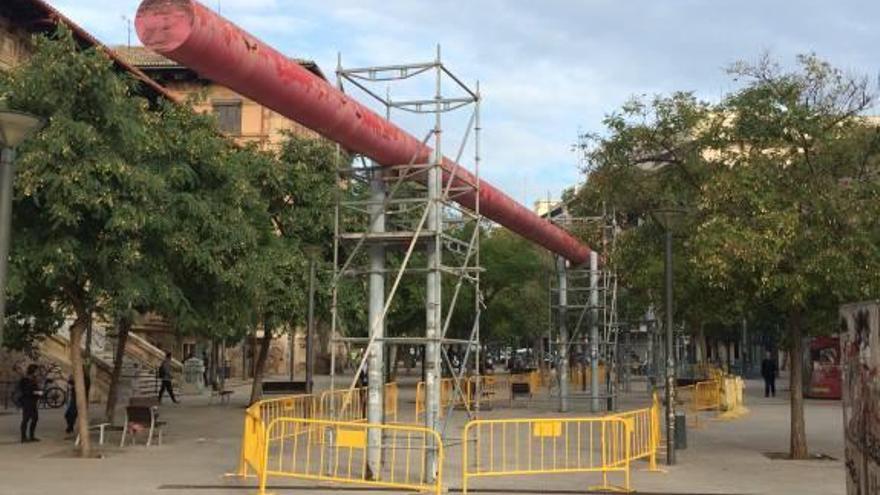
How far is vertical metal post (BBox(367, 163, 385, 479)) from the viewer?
1318 cm

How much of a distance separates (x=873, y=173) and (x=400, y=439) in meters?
9.43

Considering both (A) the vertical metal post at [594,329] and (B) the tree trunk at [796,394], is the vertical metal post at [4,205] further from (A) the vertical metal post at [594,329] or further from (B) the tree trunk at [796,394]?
(A) the vertical metal post at [594,329]

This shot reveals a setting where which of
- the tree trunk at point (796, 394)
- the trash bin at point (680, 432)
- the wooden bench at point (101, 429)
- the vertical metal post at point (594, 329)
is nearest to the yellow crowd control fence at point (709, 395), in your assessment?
the vertical metal post at point (594, 329)

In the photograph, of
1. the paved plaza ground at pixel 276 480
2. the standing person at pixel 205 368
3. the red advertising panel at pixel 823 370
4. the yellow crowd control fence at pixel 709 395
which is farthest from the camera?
the standing person at pixel 205 368

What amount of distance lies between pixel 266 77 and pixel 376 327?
16.1 feet

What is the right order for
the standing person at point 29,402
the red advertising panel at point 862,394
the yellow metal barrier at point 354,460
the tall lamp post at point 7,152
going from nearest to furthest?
the red advertising panel at point 862,394, the tall lamp post at point 7,152, the yellow metal barrier at point 354,460, the standing person at point 29,402

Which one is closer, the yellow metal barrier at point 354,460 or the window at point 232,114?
the yellow metal barrier at point 354,460

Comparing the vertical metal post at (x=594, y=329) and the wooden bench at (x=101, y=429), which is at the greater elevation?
the vertical metal post at (x=594, y=329)

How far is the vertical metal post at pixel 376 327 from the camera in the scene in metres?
13.2

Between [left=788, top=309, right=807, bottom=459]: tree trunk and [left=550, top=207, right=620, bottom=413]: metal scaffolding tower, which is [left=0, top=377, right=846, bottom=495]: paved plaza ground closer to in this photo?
[left=788, top=309, right=807, bottom=459]: tree trunk

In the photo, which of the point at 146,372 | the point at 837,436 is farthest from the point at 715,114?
the point at 146,372

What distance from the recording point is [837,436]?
20.4 m

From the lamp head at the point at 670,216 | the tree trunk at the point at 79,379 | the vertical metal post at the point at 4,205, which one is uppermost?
the lamp head at the point at 670,216

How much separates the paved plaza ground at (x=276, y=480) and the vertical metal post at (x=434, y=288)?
0.61m
